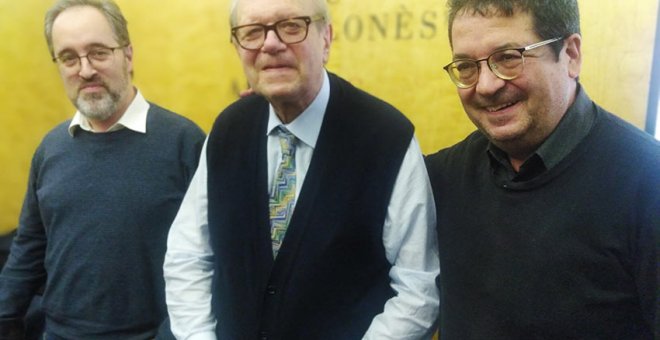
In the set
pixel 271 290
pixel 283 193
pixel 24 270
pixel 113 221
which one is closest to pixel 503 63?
pixel 283 193

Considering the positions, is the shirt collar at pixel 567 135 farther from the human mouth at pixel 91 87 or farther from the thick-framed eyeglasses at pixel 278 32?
the human mouth at pixel 91 87

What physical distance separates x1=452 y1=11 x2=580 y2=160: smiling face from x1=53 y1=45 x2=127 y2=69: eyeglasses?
1.11 m

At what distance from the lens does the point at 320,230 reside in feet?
4.18

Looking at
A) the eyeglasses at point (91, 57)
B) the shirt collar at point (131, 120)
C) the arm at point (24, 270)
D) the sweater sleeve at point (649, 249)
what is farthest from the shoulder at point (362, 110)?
the arm at point (24, 270)

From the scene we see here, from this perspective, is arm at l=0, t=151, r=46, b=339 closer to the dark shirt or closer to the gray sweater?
the gray sweater

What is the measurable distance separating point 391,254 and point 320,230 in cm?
18

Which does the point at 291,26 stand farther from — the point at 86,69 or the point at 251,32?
the point at 86,69

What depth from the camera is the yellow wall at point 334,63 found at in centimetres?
157

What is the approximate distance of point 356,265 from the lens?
131 cm

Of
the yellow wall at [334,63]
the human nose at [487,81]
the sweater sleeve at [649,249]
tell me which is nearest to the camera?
the sweater sleeve at [649,249]

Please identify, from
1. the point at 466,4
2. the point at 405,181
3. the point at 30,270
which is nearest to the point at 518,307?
the point at 405,181

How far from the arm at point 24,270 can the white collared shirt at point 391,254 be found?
645mm

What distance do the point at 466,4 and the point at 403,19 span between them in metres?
0.83

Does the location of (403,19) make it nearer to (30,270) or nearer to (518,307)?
(518,307)
